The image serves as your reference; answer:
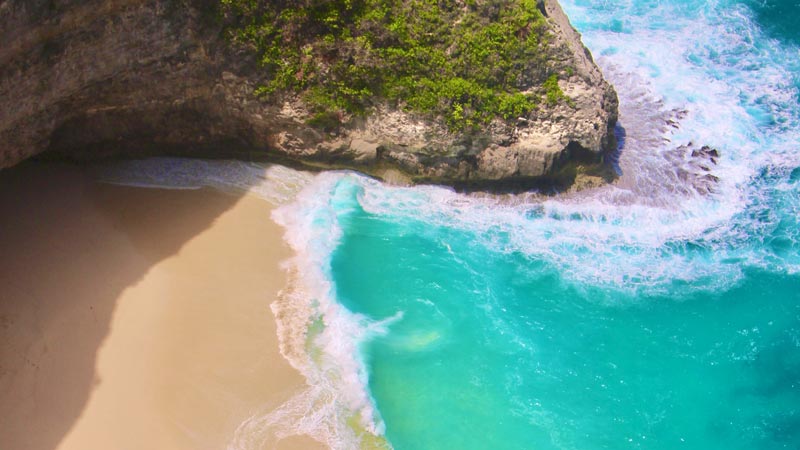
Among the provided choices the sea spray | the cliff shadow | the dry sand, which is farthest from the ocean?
the cliff shadow

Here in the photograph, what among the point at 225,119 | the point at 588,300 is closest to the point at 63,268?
the point at 225,119

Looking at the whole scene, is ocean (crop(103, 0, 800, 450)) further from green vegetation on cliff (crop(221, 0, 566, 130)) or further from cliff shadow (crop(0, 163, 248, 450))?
green vegetation on cliff (crop(221, 0, 566, 130))

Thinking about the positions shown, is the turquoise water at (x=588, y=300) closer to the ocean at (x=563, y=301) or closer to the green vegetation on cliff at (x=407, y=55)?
the ocean at (x=563, y=301)

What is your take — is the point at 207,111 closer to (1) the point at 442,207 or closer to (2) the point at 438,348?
(1) the point at 442,207

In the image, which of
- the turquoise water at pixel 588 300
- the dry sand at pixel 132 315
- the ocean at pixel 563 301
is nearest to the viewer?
the dry sand at pixel 132 315

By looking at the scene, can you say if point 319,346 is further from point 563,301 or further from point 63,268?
point 63,268

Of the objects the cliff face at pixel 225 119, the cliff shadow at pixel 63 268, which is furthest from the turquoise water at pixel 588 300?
the cliff shadow at pixel 63 268
